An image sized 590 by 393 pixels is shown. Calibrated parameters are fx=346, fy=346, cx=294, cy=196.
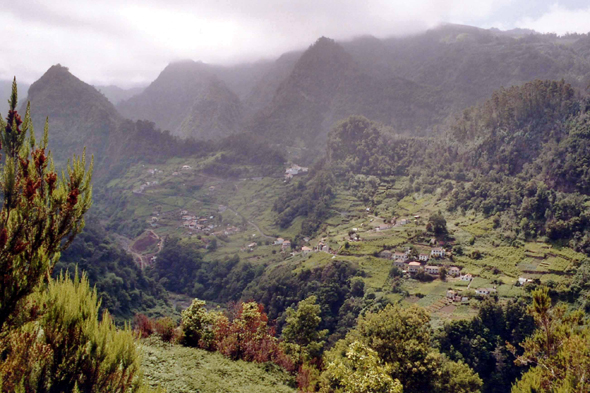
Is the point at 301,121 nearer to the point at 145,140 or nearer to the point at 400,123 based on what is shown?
the point at 400,123

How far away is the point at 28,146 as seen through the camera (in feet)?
17.4

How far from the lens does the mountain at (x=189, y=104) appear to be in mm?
130250

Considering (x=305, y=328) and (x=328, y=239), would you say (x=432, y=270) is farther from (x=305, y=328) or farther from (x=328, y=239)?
(x=305, y=328)

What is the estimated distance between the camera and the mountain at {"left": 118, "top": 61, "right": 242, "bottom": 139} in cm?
13025

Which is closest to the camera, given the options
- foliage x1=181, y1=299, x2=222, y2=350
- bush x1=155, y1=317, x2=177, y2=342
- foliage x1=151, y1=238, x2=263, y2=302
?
foliage x1=181, y1=299, x2=222, y2=350

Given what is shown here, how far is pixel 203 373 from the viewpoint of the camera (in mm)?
10945

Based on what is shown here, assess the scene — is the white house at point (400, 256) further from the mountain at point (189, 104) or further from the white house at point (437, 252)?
the mountain at point (189, 104)

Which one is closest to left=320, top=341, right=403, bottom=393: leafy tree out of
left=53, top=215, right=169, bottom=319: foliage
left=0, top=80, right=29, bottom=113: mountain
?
left=53, top=215, right=169, bottom=319: foliage

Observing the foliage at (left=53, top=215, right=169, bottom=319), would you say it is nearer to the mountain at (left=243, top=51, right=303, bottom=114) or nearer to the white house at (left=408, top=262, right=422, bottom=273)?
the white house at (left=408, top=262, right=422, bottom=273)

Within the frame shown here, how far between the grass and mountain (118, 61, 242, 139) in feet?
386

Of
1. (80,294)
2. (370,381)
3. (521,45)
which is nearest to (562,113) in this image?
(370,381)

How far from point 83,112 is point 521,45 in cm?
13153

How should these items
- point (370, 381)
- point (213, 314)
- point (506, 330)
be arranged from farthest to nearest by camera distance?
point (506, 330) < point (213, 314) < point (370, 381)

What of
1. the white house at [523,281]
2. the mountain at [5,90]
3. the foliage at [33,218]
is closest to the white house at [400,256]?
the white house at [523,281]
